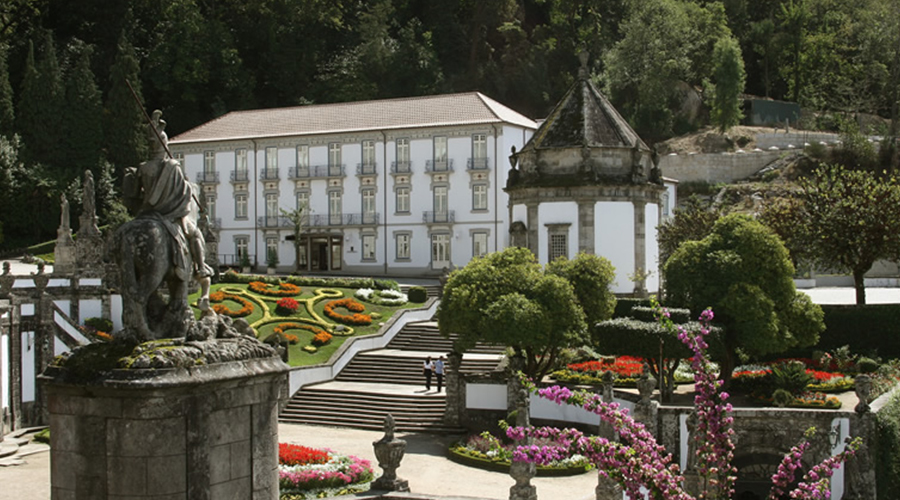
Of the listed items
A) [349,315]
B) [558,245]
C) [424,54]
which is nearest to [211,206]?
[424,54]

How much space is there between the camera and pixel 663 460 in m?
9.12

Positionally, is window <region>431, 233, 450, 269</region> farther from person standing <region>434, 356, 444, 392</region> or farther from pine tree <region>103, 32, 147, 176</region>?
person standing <region>434, 356, 444, 392</region>

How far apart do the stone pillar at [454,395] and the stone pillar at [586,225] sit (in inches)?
415

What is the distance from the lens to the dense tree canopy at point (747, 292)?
1062 inches

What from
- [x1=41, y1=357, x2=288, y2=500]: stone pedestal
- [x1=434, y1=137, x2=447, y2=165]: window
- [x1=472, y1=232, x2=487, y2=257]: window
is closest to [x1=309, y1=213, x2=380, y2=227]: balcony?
[x1=434, y1=137, x2=447, y2=165]: window

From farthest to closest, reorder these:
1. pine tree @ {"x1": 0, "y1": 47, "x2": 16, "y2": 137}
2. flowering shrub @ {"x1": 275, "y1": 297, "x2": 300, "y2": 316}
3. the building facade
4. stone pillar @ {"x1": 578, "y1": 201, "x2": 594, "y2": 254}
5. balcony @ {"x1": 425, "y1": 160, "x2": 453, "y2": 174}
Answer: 1. pine tree @ {"x1": 0, "y1": 47, "x2": 16, "y2": 137}
2. balcony @ {"x1": 425, "y1": 160, "x2": 453, "y2": 174}
3. the building facade
4. flowering shrub @ {"x1": 275, "y1": 297, "x2": 300, "y2": 316}
5. stone pillar @ {"x1": 578, "y1": 201, "x2": 594, "y2": 254}

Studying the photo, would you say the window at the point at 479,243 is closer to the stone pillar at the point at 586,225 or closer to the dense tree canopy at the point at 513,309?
the stone pillar at the point at 586,225

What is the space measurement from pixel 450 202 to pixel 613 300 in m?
24.4

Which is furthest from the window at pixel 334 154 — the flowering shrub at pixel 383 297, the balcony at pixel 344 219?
the flowering shrub at pixel 383 297

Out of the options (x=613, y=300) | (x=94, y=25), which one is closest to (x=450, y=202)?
(x=613, y=300)

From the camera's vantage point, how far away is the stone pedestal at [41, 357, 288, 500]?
29.8 feet

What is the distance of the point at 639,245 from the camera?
124 ft

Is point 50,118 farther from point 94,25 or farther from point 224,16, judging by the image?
Answer: point 224,16

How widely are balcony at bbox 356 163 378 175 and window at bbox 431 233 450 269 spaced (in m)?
5.19
